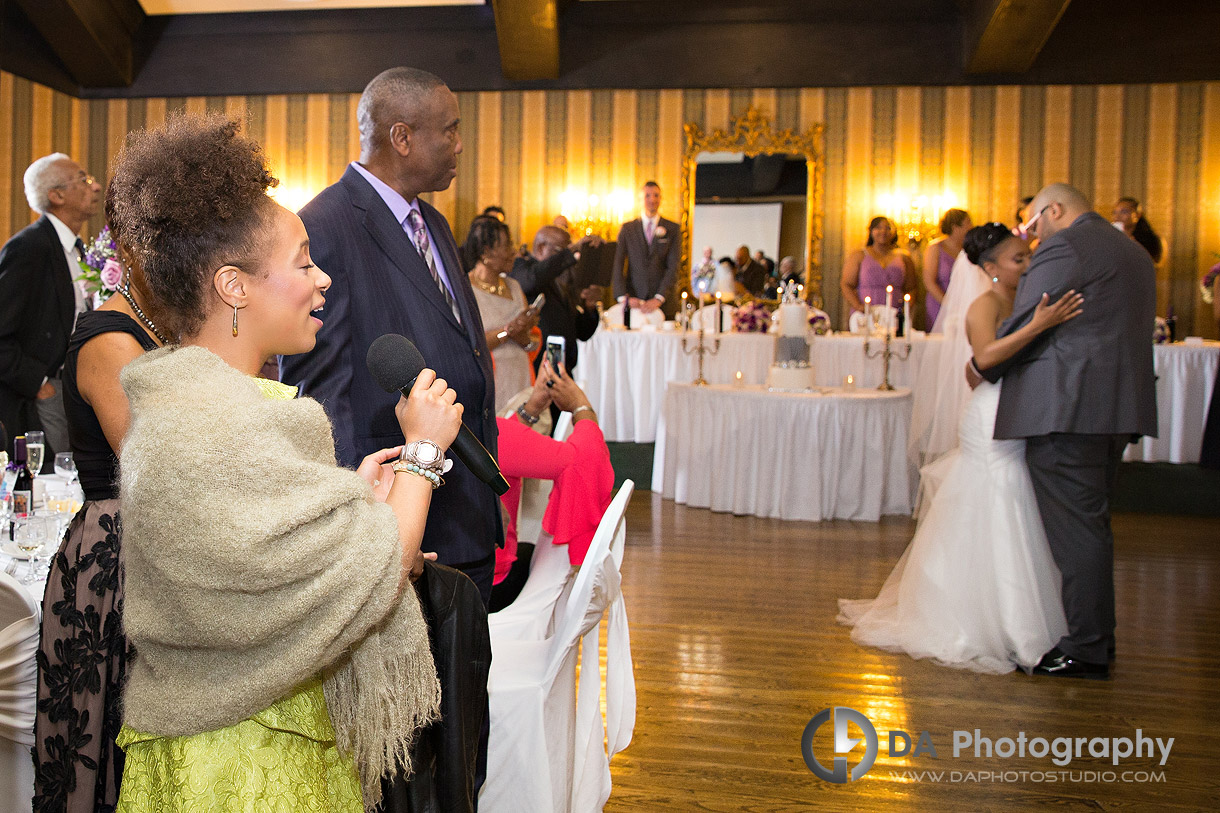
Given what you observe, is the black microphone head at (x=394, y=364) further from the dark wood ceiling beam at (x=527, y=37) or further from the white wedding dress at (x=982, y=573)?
the dark wood ceiling beam at (x=527, y=37)

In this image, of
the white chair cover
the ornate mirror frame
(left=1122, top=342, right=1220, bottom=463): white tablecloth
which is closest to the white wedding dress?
(left=1122, top=342, right=1220, bottom=463): white tablecloth

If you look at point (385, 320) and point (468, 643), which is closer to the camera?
point (468, 643)

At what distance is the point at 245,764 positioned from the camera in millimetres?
1164

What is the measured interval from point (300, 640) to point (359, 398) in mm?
856

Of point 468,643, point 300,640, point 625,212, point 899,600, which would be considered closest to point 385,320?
point 468,643

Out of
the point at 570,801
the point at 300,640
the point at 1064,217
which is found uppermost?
the point at 1064,217

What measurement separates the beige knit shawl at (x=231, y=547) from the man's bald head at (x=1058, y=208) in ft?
10.8

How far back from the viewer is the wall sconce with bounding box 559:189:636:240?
410 inches

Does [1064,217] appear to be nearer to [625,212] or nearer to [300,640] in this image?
[300,640]

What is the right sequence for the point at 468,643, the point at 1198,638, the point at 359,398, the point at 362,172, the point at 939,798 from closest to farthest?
the point at 468,643 < the point at 359,398 < the point at 362,172 < the point at 939,798 < the point at 1198,638

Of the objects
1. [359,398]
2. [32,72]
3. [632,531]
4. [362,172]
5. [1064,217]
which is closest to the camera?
[359,398]

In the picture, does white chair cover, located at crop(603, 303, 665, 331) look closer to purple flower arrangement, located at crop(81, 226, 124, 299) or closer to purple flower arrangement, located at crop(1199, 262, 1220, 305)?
purple flower arrangement, located at crop(1199, 262, 1220, 305)

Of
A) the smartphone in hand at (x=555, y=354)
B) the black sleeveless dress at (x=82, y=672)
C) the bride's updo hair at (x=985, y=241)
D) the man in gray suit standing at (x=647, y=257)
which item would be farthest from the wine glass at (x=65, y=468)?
the man in gray suit standing at (x=647, y=257)

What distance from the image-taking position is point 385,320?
6.27 ft
